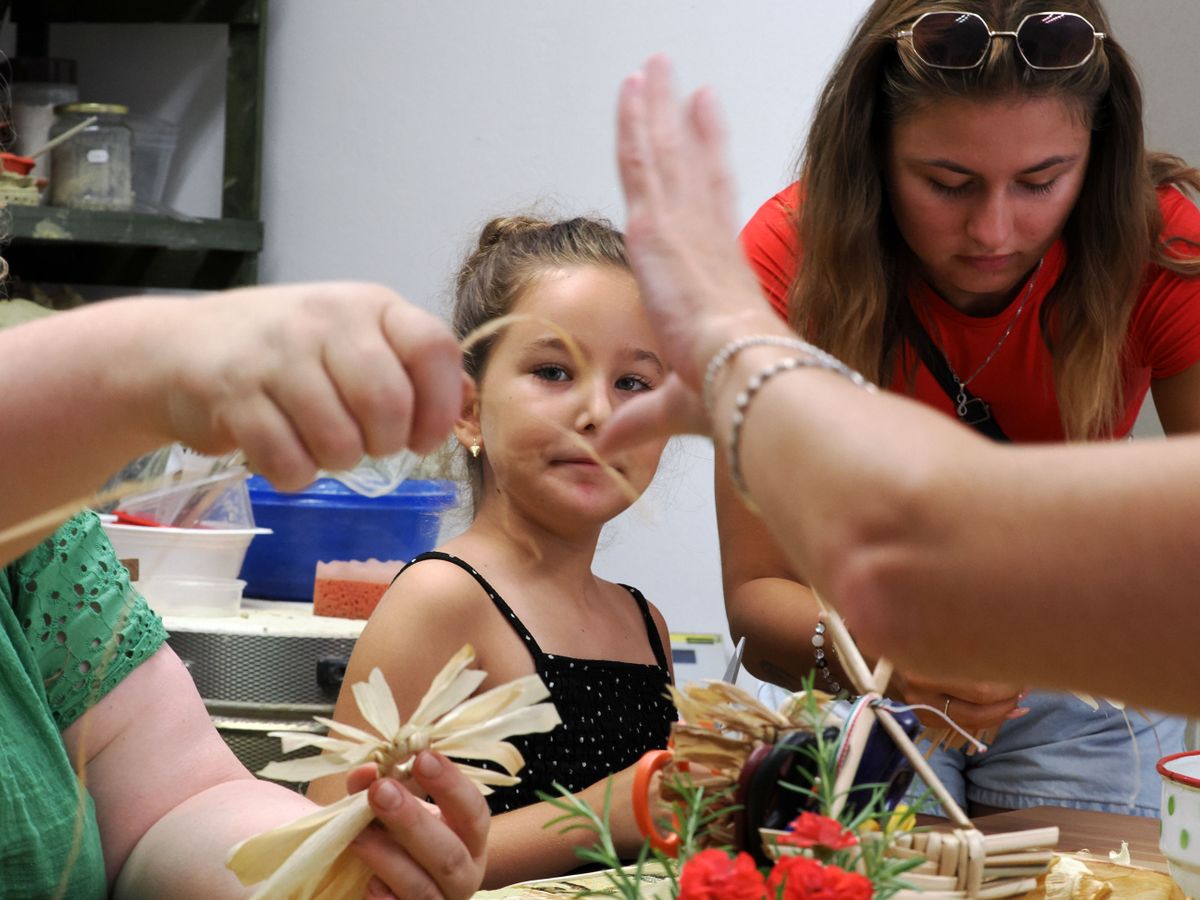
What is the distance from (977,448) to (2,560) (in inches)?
17.2

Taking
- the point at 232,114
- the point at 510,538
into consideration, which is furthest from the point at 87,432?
the point at 232,114

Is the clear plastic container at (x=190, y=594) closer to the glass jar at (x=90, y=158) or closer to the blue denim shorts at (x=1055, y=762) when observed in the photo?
the blue denim shorts at (x=1055, y=762)

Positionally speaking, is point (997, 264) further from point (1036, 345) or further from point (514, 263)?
point (514, 263)

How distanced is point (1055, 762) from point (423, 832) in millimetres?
974

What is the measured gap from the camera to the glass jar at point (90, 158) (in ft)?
8.42

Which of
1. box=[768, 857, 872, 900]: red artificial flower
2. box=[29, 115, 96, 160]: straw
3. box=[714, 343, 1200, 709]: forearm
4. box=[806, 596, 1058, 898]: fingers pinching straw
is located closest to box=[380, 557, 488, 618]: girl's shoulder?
box=[806, 596, 1058, 898]: fingers pinching straw

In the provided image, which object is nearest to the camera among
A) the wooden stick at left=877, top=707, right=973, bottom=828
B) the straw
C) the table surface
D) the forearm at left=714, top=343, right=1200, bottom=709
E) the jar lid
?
the forearm at left=714, top=343, right=1200, bottom=709

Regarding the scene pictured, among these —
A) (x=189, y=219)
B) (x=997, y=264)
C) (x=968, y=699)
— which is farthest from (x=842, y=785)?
(x=189, y=219)

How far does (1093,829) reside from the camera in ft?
3.71

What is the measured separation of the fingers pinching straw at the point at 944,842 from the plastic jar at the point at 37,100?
227 centimetres

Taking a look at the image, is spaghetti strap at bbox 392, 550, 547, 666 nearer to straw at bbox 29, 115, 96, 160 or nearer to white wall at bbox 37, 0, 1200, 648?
white wall at bbox 37, 0, 1200, 648

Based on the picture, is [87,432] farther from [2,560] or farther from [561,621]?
[561,621]

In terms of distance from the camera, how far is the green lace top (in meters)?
0.87

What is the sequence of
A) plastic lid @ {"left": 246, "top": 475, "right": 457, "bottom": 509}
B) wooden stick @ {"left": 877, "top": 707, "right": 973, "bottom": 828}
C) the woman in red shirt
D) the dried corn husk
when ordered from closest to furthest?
wooden stick @ {"left": 877, "top": 707, "right": 973, "bottom": 828}
the dried corn husk
the woman in red shirt
plastic lid @ {"left": 246, "top": 475, "right": 457, "bottom": 509}
